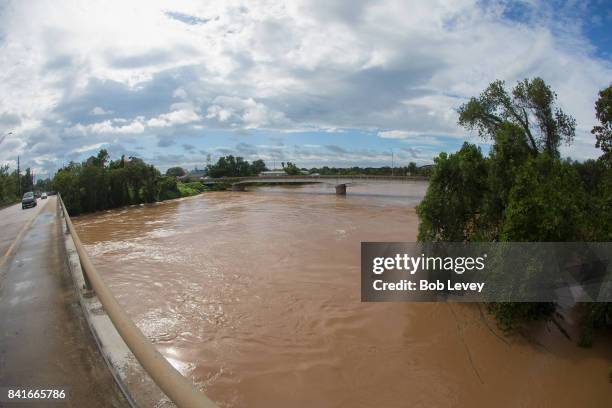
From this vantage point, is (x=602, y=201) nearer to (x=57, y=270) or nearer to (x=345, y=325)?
(x=345, y=325)

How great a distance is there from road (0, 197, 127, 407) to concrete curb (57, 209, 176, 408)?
11cm

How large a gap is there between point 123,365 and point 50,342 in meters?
1.95

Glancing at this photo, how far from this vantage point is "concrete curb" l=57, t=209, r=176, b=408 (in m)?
3.68

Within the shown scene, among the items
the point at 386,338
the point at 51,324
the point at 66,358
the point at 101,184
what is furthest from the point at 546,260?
the point at 101,184

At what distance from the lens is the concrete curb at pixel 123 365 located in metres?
3.68

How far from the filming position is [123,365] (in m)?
4.23

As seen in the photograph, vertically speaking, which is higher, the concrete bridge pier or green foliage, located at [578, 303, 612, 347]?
the concrete bridge pier

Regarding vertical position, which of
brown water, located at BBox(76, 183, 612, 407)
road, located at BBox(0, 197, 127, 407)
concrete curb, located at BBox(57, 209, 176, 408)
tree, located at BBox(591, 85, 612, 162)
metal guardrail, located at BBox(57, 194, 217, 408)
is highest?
tree, located at BBox(591, 85, 612, 162)

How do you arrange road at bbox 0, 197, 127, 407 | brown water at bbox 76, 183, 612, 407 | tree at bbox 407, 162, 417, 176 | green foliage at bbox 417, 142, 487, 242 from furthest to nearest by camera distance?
tree at bbox 407, 162, 417, 176
green foliage at bbox 417, 142, 487, 242
brown water at bbox 76, 183, 612, 407
road at bbox 0, 197, 127, 407

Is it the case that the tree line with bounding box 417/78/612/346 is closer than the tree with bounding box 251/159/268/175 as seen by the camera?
Yes

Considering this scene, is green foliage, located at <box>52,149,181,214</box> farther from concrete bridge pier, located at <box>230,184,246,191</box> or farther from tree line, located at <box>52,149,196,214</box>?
concrete bridge pier, located at <box>230,184,246,191</box>

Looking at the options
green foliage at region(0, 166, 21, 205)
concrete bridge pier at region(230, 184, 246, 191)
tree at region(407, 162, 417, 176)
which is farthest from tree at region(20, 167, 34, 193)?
tree at region(407, 162, 417, 176)

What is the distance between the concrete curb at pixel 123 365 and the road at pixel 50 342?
0.37ft

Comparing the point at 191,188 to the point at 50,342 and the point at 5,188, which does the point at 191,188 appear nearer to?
the point at 5,188
